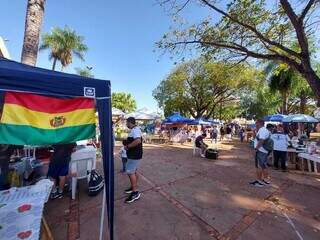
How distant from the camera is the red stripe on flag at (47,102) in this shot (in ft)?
8.75

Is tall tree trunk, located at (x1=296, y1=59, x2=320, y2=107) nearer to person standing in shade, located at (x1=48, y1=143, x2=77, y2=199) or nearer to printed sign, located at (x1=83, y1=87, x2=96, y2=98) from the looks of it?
printed sign, located at (x1=83, y1=87, x2=96, y2=98)

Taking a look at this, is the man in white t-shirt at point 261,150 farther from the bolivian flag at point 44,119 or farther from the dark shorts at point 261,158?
the bolivian flag at point 44,119

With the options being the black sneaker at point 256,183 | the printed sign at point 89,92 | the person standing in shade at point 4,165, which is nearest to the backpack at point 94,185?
the person standing in shade at point 4,165

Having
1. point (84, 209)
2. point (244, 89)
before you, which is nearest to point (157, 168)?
point (84, 209)

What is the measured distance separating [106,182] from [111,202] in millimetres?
295

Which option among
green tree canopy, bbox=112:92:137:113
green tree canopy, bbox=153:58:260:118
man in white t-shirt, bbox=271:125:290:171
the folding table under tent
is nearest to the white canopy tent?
green tree canopy, bbox=153:58:260:118

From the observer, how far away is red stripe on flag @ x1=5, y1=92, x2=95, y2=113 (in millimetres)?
2668

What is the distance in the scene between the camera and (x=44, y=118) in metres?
2.87

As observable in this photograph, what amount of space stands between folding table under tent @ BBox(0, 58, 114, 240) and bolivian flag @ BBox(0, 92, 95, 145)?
0.39ft

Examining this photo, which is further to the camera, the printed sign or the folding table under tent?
the printed sign

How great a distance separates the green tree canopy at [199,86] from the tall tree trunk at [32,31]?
850 inches

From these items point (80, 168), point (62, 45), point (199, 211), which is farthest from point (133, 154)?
point (62, 45)

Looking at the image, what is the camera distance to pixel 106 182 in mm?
3248

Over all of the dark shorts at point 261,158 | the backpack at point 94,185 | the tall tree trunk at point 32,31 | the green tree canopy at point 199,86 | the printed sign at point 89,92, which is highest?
the green tree canopy at point 199,86
